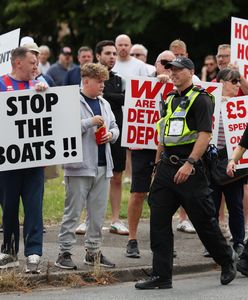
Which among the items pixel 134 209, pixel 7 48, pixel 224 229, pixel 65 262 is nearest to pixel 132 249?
pixel 134 209

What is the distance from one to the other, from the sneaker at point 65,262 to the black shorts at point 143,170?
1264 millimetres

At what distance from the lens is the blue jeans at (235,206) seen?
10.2 m

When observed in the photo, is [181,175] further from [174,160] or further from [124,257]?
[124,257]

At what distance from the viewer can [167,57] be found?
33.9ft

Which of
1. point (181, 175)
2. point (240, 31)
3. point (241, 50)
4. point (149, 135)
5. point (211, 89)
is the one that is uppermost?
point (240, 31)

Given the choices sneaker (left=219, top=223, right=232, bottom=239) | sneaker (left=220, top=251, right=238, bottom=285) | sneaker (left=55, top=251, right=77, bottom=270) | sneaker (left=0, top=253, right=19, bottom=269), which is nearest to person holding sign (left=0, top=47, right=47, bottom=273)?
sneaker (left=0, top=253, right=19, bottom=269)

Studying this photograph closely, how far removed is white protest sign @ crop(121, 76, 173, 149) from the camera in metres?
10.2

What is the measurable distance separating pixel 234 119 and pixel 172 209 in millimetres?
1739

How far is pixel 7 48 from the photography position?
Result: 10.7 m

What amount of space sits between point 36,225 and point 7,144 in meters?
0.78

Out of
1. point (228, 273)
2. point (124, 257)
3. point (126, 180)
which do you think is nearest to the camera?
point (228, 273)

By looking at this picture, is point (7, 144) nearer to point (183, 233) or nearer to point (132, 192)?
point (132, 192)

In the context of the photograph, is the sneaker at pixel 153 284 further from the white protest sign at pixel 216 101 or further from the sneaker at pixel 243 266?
the white protest sign at pixel 216 101

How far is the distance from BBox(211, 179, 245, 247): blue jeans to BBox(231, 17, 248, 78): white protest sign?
55.2 inches
